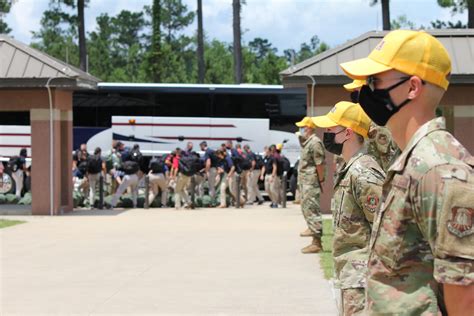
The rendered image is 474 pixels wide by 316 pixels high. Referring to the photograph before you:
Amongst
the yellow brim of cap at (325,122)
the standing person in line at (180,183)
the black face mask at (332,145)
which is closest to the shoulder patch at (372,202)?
the yellow brim of cap at (325,122)

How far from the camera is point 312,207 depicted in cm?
1425

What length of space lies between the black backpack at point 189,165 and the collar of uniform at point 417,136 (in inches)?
814

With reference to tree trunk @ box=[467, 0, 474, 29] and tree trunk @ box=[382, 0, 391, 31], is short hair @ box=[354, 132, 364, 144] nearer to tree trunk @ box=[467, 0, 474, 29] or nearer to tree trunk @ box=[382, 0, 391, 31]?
tree trunk @ box=[467, 0, 474, 29]

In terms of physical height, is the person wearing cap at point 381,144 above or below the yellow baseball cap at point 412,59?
below

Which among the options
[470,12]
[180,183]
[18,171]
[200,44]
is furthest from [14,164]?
[200,44]

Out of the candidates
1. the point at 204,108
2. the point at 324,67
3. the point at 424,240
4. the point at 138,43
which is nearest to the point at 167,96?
the point at 204,108

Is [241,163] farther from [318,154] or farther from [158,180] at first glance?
[318,154]

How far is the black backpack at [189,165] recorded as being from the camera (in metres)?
23.9

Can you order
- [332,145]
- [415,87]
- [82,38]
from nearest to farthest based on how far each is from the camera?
[415,87]
[332,145]
[82,38]

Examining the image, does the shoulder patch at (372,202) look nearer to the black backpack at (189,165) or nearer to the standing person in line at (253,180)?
the black backpack at (189,165)

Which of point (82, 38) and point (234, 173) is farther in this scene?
point (82, 38)

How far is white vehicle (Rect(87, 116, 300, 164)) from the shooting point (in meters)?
31.0

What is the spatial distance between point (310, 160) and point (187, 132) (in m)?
16.7

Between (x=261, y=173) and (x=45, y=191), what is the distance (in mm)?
6838
